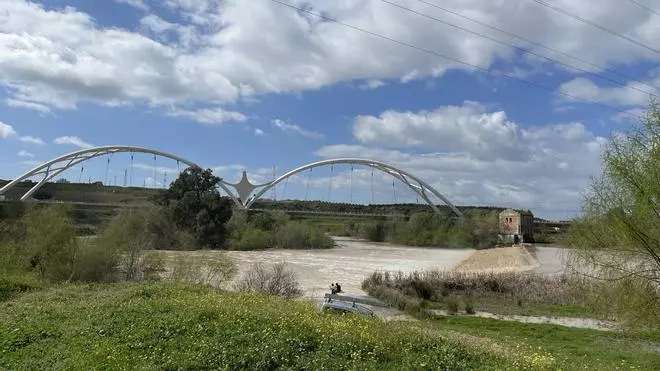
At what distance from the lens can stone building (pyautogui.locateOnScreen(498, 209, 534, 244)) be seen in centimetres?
12438

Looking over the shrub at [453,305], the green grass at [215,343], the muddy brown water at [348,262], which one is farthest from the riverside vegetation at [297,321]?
the muddy brown water at [348,262]

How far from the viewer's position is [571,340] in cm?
2939

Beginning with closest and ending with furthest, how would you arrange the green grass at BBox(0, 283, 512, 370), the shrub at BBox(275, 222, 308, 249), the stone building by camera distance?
the green grass at BBox(0, 283, 512, 370) < the shrub at BBox(275, 222, 308, 249) < the stone building

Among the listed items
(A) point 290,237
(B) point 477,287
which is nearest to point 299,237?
(A) point 290,237

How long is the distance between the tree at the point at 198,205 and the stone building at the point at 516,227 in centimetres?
6158

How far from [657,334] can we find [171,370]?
81.4ft

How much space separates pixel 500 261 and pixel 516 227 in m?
41.5

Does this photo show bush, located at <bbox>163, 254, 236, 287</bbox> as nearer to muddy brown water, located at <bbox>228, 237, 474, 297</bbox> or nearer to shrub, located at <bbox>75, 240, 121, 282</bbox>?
shrub, located at <bbox>75, 240, 121, 282</bbox>

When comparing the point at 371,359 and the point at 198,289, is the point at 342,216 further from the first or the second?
the point at 371,359

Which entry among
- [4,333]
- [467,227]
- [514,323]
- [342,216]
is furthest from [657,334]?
[342,216]

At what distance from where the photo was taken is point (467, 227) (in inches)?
5344

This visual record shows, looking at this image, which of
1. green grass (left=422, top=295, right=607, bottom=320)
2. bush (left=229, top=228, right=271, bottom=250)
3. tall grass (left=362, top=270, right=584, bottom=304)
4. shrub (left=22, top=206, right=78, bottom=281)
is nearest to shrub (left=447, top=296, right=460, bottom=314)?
green grass (left=422, top=295, right=607, bottom=320)

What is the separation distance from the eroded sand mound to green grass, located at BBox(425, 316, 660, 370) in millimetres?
45516

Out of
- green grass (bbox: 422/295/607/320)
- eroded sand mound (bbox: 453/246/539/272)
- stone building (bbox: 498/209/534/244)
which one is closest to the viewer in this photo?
green grass (bbox: 422/295/607/320)
